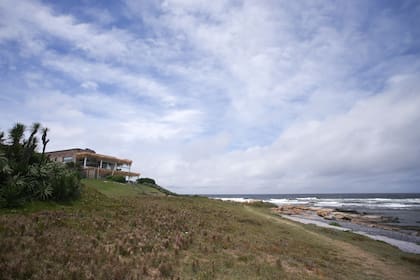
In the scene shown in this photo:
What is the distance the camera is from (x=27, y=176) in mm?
17047

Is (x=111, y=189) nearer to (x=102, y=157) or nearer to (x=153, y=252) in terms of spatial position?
(x=153, y=252)

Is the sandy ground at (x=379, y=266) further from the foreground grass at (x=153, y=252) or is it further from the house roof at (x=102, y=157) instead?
the house roof at (x=102, y=157)

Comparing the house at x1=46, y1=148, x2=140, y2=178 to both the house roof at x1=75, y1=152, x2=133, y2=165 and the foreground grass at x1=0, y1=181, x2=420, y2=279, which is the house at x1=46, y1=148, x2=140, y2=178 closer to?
the house roof at x1=75, y1=152, x2=133, y2=165

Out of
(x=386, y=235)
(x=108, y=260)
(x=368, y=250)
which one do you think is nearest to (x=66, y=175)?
(x=108, y=260)

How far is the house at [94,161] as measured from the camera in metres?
52.6

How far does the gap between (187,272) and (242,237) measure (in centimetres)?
722

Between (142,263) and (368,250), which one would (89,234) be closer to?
(142,263)

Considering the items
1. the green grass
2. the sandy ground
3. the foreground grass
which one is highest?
the green grass

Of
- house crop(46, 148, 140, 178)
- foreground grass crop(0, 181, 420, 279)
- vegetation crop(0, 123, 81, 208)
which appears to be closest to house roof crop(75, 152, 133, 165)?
house crop(46, 148, 140, 178)

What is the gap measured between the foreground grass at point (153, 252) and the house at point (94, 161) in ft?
129

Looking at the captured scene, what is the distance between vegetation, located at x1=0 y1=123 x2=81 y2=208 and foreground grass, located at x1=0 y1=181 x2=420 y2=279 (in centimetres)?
119

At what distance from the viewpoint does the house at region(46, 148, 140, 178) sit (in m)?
52.6

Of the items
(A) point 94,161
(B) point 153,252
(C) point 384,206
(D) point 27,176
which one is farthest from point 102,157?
(C) point 384,206

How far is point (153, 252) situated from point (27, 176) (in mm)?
11765
